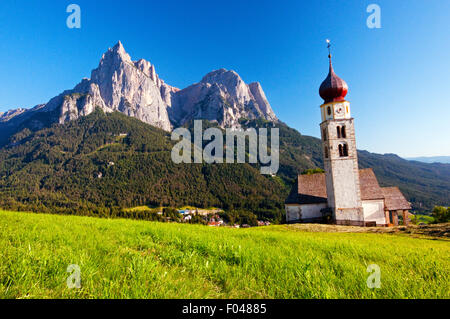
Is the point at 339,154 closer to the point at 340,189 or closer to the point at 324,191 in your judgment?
the point at 340,189

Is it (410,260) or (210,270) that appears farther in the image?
(410,260)

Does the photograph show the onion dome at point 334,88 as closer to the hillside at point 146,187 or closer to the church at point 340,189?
the church at point 340,189

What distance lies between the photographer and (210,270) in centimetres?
301

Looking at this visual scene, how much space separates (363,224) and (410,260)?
31427 millimetres

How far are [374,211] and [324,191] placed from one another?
7.56 metres

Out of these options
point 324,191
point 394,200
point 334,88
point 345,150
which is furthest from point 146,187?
point 394,200

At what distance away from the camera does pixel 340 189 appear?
31078mm

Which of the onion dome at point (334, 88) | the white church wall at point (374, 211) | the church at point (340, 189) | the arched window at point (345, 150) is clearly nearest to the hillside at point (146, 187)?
the church at point (340, 189)

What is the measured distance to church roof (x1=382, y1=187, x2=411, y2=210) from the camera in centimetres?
3294

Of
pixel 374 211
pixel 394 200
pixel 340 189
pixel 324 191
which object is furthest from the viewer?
pixel 324 191

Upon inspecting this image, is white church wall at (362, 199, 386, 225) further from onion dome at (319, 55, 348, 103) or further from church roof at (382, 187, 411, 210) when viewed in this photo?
onion dome at (319, 55, 348, 103)

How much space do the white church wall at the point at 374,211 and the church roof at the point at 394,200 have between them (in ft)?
5.27
